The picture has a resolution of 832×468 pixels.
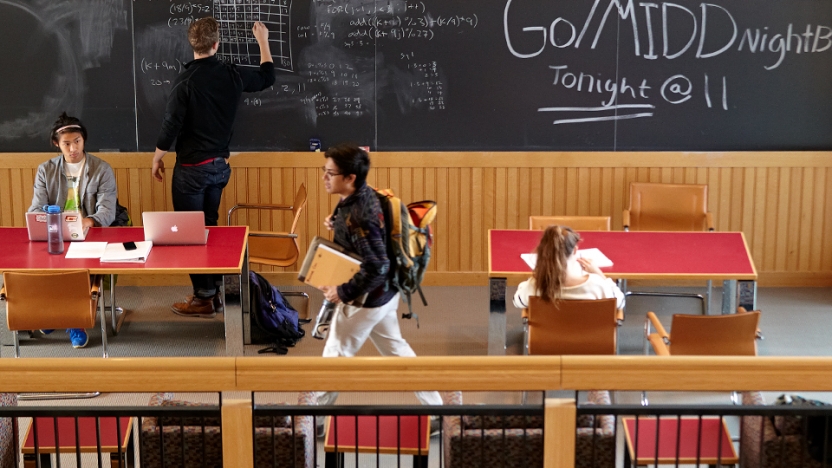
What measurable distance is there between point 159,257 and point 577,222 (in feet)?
8.63

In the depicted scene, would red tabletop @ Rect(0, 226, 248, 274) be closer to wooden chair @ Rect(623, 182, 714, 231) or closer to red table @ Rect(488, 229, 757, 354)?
red table @ Rect(488, 229, 757, 354)

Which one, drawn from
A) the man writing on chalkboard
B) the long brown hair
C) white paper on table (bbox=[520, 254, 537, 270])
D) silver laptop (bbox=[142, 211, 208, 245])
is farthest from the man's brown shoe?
the long brown hair

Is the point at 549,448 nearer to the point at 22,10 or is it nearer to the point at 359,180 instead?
the point at 359,180

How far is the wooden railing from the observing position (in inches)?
113

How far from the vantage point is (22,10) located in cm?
729

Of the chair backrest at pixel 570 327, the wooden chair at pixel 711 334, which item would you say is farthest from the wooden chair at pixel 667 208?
the wooden chair at pixel 711 334

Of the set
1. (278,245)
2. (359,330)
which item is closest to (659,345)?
(359,330)

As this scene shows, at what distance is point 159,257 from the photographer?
5.67 m

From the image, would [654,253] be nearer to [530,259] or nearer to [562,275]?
[530,259]

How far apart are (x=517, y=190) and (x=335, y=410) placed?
192 inches

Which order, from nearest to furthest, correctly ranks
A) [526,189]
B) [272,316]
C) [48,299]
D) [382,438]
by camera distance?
1. [382,438]
2. [48,299]
3. [272,316]
4. [526,189]

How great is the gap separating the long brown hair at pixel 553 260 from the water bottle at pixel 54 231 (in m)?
2.68

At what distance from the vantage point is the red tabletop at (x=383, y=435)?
11.6 feet

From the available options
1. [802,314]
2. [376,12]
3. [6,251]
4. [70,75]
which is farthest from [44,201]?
[802,314]
